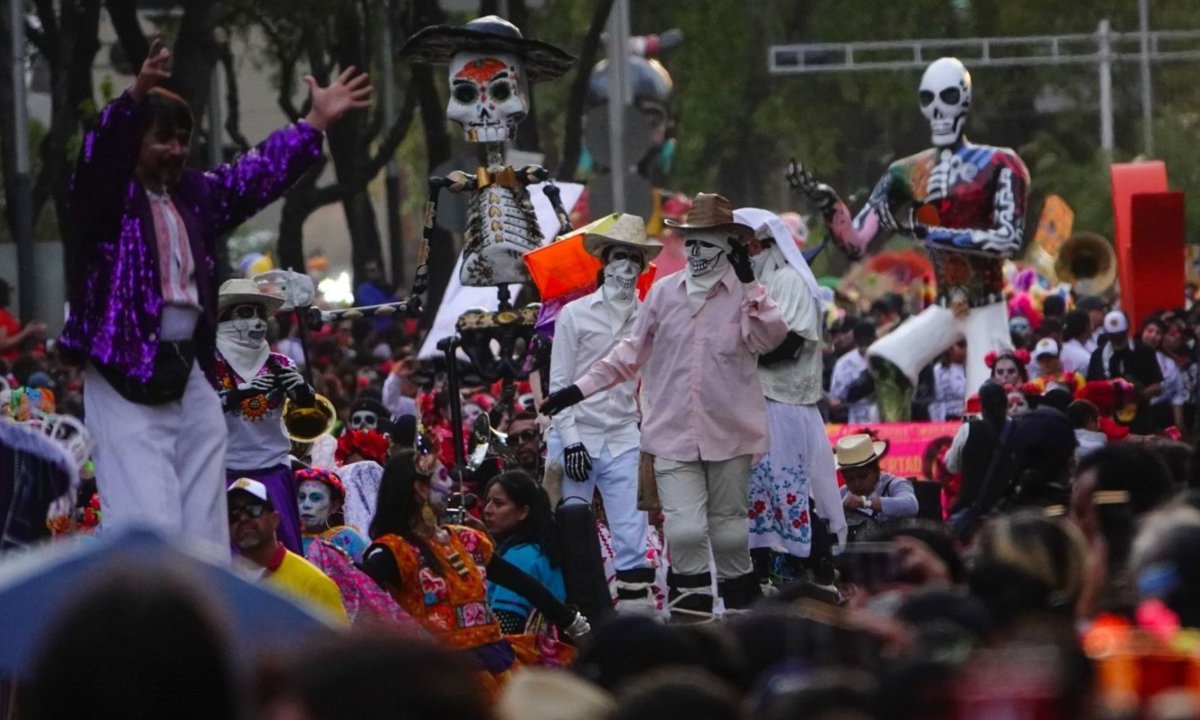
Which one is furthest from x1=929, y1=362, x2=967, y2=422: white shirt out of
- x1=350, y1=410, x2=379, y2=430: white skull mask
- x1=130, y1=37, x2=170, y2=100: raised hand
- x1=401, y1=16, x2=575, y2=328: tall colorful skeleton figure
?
x1=130, y1=37, x2=170, y2=100: raised hand

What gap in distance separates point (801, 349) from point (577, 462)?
1.21 meters

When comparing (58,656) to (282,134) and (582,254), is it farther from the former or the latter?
(582,254)

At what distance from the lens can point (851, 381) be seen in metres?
21.6

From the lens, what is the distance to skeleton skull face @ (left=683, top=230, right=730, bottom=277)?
38.2 feet

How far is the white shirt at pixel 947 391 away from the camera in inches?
770

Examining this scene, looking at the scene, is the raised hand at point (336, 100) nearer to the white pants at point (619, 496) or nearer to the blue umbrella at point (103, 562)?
the white pants at point (619, 496)

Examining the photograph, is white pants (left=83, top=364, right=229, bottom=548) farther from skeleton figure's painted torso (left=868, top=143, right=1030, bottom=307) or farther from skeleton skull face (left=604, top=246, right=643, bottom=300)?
skeleton figure's painted torso (left=868, top=143, right=1030, bottom=307)

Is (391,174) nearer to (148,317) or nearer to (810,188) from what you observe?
(810,188)

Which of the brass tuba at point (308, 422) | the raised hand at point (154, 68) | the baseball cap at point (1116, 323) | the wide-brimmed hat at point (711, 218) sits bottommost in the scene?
the baseball cap at point (1116, 323)

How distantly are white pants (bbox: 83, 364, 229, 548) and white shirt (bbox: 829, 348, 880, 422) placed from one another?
12407 mm

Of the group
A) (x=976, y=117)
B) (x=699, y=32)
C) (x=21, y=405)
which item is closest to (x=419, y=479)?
(x=21, y=405)

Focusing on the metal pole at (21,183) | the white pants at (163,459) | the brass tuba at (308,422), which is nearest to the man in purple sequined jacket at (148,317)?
the white pants at (163,459)

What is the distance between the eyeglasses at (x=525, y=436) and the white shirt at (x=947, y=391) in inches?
231

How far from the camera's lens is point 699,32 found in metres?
50.4
